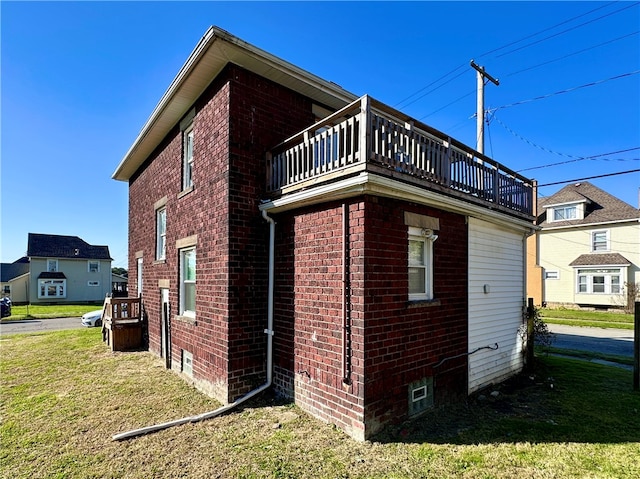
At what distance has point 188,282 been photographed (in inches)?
313

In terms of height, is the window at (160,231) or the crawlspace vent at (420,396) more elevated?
the window at (160,231)

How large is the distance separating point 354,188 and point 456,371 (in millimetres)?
4137

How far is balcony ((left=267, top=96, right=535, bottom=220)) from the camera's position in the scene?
4.91 meters

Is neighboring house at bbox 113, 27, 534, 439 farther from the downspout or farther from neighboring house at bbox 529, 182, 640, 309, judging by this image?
neighboring house at bbox 529, 182, 640, 309

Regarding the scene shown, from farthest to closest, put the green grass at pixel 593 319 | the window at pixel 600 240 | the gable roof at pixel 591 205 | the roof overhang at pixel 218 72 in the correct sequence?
the window at pixel 600 240
the gable roof at pixel 591 205
the green grass at pixel 593 319
the roof overhang at pixel 218 72

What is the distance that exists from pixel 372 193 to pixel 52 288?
40.3 m

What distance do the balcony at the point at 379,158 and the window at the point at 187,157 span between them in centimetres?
276

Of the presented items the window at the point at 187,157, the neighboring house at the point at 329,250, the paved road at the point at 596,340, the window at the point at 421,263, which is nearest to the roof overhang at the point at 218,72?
the neighboring house at the point at 329,250

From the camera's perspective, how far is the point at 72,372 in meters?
8.13

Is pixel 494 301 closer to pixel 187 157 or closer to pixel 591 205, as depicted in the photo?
pixel 187 157

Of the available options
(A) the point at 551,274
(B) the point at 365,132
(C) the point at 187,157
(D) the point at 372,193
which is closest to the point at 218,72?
(C) the point at 187,157

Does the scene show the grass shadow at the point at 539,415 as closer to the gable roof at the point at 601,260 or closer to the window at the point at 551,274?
the gable roof at the point at 601,260

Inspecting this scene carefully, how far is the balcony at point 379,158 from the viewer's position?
193 inches

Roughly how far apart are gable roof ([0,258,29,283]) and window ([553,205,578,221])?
58075mm
